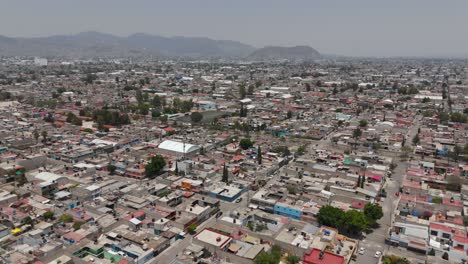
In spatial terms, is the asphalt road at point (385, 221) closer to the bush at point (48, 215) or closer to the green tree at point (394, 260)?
the green tree at point (394, 260)

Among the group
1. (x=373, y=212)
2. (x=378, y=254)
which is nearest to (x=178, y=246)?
(x=378, y=254)

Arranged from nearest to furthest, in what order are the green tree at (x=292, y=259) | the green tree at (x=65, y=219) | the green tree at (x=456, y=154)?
the green tree at (x=292, y=259) < the green tree at (x=65, y=219) < the green tree at (x=456, y=154)

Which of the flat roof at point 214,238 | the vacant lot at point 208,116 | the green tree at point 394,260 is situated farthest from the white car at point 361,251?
the vacant lot at point 208,116

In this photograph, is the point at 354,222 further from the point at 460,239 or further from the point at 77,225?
the point at 77,225

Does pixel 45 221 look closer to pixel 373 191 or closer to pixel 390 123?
pixel 373 191

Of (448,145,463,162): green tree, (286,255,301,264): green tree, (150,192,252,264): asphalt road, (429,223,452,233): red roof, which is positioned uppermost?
(448,145,463,162): green tree

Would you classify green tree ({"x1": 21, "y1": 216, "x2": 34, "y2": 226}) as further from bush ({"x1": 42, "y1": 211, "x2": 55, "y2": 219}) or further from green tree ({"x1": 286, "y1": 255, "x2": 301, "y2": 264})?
green tree ({"x1": 286, "y1": 255, "x2": 301, "y2": 264})

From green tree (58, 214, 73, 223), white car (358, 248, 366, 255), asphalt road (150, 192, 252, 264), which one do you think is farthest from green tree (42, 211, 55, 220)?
white car (358, 248, 366, 255)

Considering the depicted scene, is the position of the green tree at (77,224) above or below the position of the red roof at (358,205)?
below
